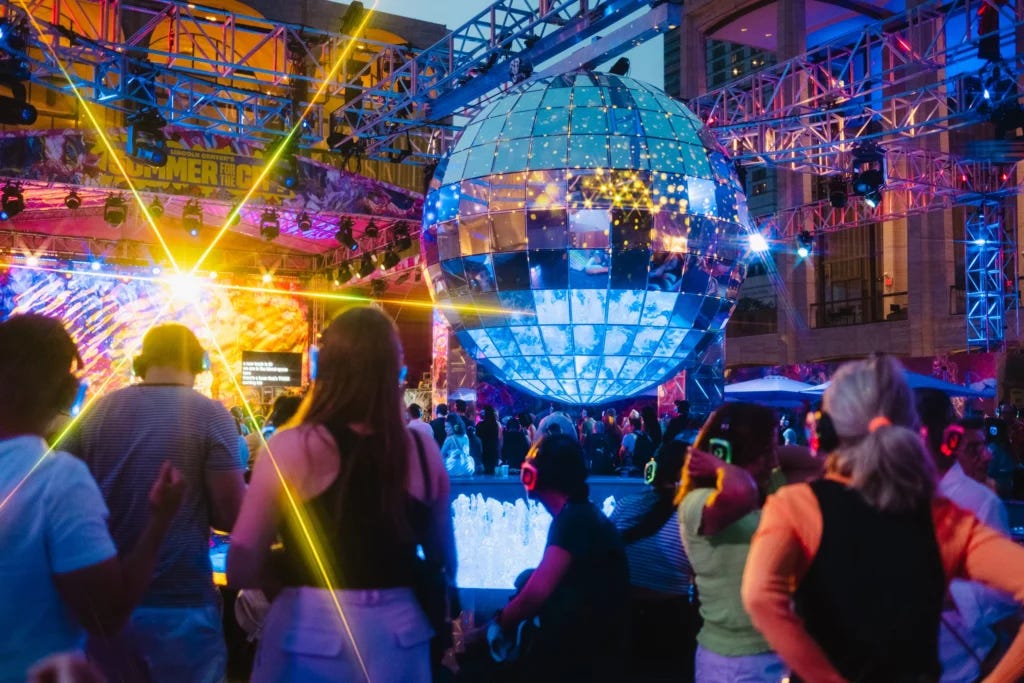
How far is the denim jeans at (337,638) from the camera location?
2211mm

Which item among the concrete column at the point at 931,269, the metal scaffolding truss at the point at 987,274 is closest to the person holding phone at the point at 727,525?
the metal scaffolding truss at the point at 987,274

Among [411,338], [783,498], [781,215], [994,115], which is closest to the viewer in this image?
[783,498]

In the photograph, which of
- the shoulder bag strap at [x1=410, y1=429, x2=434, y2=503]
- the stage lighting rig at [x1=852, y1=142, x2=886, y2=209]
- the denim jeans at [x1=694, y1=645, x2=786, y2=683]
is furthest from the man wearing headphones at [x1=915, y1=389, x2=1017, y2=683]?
the stage lighting rig at [x1=852, y1=142, x2=886, y2=209]

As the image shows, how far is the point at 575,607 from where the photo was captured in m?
3.05

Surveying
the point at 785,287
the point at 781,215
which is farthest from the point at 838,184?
the point at 785,287

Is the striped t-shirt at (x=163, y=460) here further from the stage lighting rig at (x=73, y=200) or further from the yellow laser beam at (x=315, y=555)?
the stage lighting rig at (x=73, y=200)

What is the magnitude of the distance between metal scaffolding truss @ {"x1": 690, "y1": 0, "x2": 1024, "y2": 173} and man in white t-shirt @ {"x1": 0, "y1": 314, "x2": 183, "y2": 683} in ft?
42.1

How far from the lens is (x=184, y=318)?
24.1m

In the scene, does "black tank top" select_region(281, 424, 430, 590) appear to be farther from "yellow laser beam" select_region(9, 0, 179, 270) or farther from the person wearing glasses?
"yellow laser beam" select_region(9, 0, 179, 270)

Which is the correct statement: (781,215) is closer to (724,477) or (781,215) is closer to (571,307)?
(571,307)

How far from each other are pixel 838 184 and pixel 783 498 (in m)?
16.8

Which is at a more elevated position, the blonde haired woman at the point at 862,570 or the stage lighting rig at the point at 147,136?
the stage lighting rig at the point at 147,136

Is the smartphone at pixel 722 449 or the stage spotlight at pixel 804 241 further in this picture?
the stage spotlight at pixel 804 241

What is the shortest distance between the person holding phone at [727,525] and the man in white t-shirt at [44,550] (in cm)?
153
